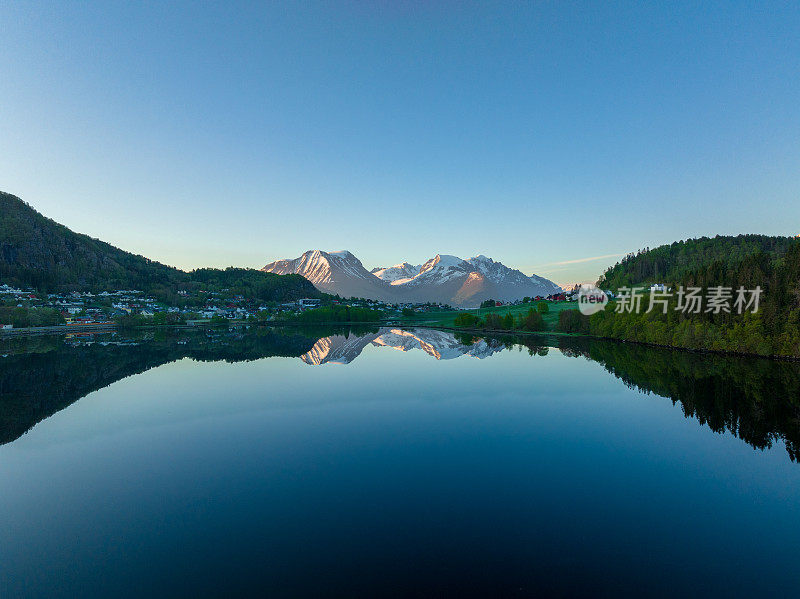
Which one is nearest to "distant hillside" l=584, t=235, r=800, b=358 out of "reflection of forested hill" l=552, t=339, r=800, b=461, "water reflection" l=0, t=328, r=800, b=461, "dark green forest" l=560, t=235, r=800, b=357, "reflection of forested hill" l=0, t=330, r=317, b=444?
"dark green forest" l=560, t=235, r=800, b=357

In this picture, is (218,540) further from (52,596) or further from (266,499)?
(52,596)

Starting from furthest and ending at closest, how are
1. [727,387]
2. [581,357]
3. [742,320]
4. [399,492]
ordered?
[581,357]
[742,320]
[727,387]
[399,492]

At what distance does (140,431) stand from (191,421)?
13.1 ft

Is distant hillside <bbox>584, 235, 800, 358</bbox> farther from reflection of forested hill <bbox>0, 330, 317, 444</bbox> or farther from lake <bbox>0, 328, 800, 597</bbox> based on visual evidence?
reflection of forested hill <bbox>0, 330, 317, 444</bbox>

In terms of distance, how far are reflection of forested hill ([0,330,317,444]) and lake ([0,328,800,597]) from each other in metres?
0.86

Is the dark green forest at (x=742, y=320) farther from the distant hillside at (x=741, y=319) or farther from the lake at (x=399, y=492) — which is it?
the lake at (x=399, y=492)

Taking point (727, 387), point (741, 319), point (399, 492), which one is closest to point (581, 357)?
point (727, 387)

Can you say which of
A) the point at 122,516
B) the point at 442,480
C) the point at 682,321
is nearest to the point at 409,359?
the point at 442,480

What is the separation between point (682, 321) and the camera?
293ft

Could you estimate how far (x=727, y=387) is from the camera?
47.4m

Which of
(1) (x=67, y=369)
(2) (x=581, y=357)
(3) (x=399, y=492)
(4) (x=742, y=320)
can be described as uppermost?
(4) (x=742, y=320)

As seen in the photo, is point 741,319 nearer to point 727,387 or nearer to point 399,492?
point 727,387

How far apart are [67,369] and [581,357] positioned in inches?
3932

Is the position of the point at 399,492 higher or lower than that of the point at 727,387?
lower
